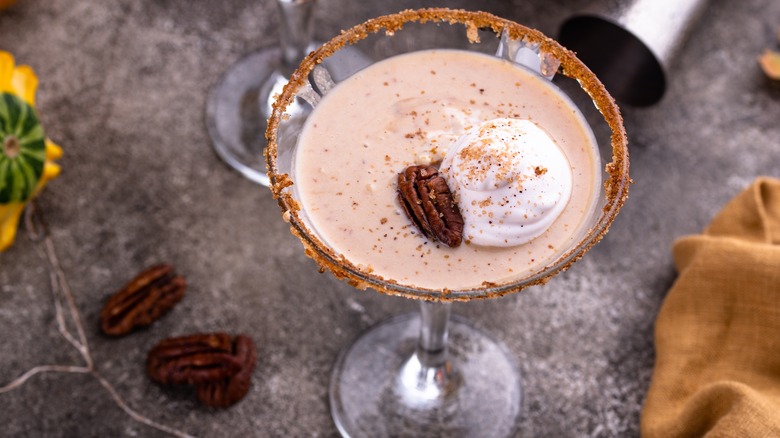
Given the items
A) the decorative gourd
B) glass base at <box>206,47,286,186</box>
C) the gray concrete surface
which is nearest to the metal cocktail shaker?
the gray concrete surface

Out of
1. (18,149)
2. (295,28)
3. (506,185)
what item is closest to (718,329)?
(506,185)

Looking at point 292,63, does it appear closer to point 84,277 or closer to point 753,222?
point 84,277

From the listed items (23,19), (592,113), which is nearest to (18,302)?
(23,19)

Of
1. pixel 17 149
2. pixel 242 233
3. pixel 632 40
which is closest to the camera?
pixel 17 149

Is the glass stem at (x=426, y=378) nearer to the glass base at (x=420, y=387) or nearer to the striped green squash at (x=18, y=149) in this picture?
the glass base at (x=420, y=387)

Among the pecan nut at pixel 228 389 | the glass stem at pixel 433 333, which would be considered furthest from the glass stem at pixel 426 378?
the pecan nut at pixel 228 389

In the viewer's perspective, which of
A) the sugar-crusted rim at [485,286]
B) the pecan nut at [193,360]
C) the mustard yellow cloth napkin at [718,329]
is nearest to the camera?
the sugar-crusted rim at [485,286]

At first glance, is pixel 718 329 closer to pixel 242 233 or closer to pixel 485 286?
pixel 485 286
